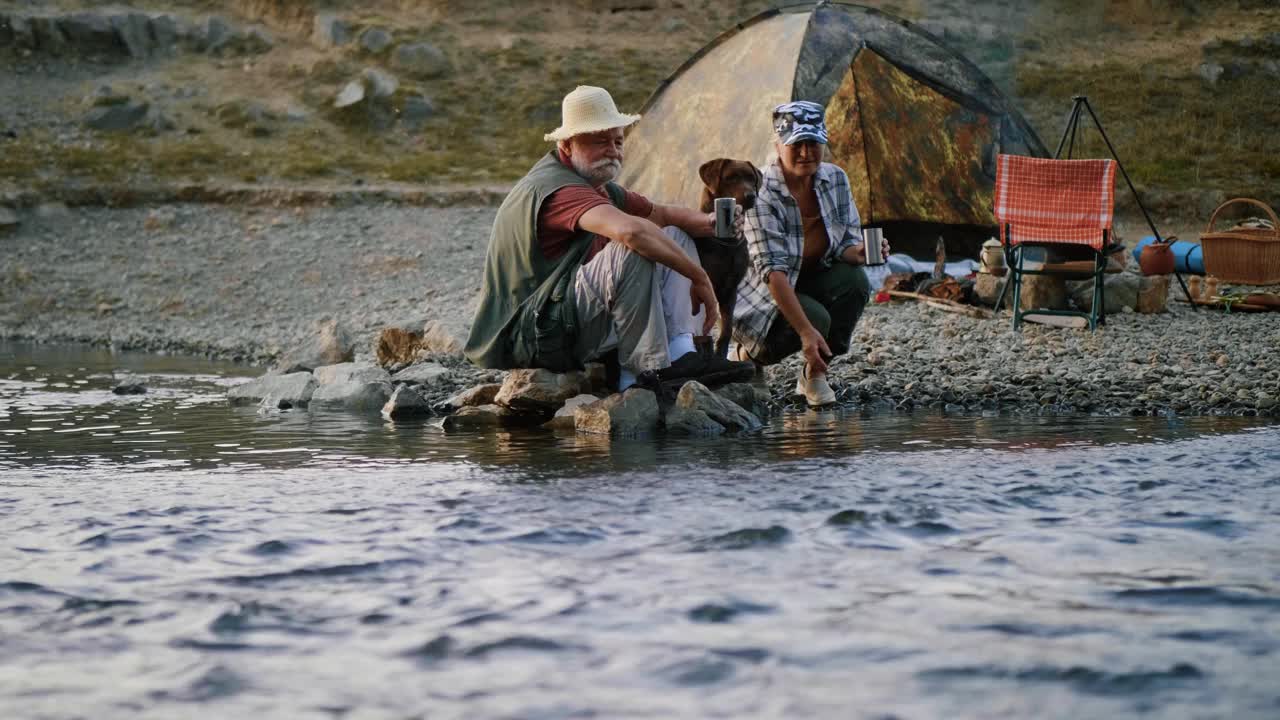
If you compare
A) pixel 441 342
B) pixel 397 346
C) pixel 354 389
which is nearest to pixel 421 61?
pixel 397 346

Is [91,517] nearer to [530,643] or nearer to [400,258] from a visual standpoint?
[530,643]

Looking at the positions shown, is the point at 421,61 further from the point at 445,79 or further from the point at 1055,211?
the point at 1055,211

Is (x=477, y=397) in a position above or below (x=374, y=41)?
below

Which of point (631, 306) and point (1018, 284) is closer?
point (631, 306)

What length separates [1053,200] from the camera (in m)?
9.48

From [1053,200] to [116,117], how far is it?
64.9 feet

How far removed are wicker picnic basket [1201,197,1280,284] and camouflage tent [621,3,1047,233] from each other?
5.63ft

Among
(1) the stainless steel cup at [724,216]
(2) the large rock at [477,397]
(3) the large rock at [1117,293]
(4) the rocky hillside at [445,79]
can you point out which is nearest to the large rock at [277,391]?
(2) the large rock at [477,397]

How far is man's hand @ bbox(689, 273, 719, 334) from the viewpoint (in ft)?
18.8

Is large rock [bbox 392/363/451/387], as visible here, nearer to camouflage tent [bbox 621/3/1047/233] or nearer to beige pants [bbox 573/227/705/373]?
beige pants [bbox 573/227/705/373]

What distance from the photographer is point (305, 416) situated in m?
7.49

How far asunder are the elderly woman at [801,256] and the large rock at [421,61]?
23.7m

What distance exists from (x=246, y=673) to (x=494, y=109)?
2548cm

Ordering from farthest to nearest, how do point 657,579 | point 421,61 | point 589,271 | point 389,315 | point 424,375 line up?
point 421,61, point 389,315, point 424,375, point 589,271, point 657,579
